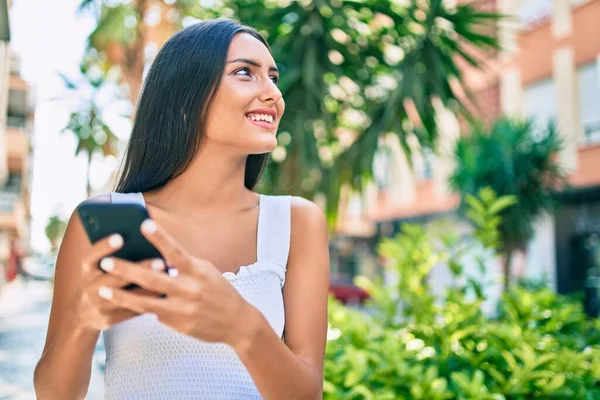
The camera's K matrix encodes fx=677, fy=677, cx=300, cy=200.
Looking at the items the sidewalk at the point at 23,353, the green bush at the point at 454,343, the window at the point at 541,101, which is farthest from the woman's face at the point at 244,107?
the window at the point at 541,101

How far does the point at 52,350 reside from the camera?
116cm

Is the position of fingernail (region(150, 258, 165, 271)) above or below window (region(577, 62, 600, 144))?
below

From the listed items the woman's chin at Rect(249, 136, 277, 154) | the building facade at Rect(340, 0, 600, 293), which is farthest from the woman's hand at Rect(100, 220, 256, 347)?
the building facade at Rect(340, 0, 600, 293)

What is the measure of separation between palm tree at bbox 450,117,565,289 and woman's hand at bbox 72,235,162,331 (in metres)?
11.6

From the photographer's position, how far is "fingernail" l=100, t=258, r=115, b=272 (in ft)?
2.88

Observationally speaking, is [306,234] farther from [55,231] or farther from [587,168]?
[587,168]

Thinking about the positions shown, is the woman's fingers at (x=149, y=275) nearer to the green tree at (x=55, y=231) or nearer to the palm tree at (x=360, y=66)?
the green tree at (x=55, y=231)

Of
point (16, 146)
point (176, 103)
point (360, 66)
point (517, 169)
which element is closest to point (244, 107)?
point (176, 103)

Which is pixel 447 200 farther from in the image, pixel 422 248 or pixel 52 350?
pixel 52 350

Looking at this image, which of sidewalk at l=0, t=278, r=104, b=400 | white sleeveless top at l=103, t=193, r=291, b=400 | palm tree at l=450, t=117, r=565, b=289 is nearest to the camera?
white sleeveless top at l=103, t=193, r=291, b=400

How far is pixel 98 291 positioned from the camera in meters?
0.93

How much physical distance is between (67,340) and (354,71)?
4.79 m

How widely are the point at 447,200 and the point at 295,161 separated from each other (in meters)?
15.5

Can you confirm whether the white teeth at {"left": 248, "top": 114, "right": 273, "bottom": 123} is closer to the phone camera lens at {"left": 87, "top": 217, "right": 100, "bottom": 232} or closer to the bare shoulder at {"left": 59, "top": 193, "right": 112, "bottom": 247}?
the bare shoulder at {"left": 59, "top": 193, "right": 112, "bottom": 247}
